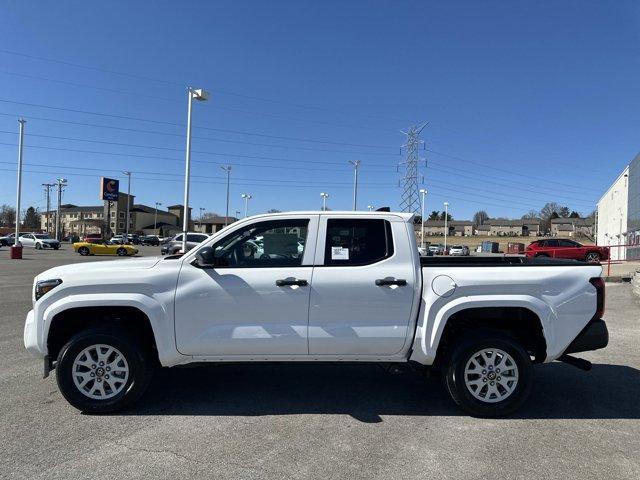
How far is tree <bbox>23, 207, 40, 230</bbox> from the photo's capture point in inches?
5560

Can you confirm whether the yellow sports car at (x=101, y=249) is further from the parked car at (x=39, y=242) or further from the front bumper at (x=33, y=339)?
the front bumper at (x=33, y=339)

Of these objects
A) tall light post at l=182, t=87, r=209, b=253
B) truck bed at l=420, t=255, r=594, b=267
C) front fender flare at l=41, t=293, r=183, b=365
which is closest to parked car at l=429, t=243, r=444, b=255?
tall light post at l=182, t=87, r=209, b=253

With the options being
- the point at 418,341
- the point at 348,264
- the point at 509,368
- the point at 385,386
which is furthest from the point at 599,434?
the point at 348,264

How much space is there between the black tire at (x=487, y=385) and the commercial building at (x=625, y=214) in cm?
3387

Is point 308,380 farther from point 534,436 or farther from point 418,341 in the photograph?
point 534,436

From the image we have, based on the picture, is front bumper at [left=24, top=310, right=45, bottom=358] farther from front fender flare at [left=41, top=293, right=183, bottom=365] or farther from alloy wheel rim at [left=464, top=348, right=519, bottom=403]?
alloy wheel rim at [left=464, top=348, right=519, bottom=403]

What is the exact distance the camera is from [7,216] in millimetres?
133375

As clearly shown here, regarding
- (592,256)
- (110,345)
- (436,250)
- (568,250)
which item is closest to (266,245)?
(110,345)

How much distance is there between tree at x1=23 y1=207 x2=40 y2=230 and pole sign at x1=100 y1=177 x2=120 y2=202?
2466 inches

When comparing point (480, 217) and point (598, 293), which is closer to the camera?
point (598, 293)

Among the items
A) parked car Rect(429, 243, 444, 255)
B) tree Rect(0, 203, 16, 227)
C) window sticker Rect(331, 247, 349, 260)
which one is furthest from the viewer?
tree Rect(0, 203, 16, 227)

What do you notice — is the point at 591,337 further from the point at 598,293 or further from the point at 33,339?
the point at 33,339

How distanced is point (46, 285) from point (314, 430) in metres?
2.79

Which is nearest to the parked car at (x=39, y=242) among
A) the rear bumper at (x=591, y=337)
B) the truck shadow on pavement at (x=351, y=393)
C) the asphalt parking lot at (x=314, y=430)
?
the asphalt parking lot at (x=314, y=430)
